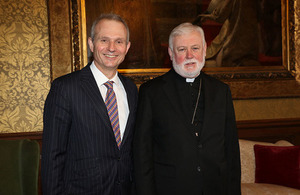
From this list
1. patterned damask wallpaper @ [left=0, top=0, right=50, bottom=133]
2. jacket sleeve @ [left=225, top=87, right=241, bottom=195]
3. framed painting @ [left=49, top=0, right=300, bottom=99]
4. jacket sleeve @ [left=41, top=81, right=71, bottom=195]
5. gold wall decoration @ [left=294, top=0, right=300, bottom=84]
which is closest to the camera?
jacket sleeve @ [left=41, top=81, right=71, bottom=195]

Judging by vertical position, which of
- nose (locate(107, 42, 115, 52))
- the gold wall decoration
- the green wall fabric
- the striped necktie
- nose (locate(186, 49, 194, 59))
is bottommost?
the green wall fabric

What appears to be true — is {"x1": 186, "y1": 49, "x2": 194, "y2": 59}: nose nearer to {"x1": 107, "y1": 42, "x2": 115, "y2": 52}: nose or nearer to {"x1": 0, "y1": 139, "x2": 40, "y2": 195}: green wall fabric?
{"x1": 107, "y1": 42, "x2": 115, "y2": 52}: nose

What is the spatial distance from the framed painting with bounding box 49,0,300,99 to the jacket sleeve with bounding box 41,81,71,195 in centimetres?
170

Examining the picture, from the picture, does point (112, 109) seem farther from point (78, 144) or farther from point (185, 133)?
point (185, 133)

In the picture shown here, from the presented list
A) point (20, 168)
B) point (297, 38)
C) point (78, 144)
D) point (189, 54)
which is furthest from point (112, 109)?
point (297, 38)

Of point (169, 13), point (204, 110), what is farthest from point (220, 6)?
point (204, 110)

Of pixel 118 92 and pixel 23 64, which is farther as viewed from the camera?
pixel 23 64

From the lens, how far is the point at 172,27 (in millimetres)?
3535

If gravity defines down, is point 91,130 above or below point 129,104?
below

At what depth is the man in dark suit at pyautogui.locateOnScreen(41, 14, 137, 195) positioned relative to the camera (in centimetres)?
164

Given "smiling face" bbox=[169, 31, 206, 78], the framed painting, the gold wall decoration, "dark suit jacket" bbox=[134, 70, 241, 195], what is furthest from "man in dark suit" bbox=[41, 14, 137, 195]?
the gold wall decoration

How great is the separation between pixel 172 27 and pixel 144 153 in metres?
2.15

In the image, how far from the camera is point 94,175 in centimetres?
168

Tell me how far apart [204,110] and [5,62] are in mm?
2449
